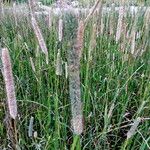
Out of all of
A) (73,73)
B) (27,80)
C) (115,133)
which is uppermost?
(73,73)

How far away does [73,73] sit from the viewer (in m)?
0.50

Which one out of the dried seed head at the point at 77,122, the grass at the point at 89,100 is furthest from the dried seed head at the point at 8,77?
the grass at the point at 89,100

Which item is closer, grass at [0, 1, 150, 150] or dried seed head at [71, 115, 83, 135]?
dried seed head at [71, 115, 83, 135]

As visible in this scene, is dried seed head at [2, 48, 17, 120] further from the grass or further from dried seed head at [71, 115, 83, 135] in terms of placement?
the grass

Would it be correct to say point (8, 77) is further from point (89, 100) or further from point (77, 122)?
point (89, 100)

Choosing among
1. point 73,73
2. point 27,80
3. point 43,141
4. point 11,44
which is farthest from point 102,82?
point 73,73

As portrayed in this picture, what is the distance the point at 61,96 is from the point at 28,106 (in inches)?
4.5

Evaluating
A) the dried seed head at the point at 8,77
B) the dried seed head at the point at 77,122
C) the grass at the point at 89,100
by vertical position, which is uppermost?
the dried seed head at the point at 8,77

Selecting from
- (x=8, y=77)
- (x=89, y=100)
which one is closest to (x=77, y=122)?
(x=8, y=77)

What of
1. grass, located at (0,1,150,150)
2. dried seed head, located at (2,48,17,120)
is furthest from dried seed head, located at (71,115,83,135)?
grass, located at (0,1,150,150)

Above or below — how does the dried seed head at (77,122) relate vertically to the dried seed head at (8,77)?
below

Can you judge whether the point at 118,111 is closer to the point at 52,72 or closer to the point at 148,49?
the point at 52,72

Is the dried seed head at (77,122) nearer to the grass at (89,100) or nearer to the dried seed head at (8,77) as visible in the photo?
the dried seed head at (8,77)

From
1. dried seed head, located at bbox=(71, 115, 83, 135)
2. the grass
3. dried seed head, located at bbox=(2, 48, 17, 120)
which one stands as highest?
dried seed head, located at bbox=(2, 48, 17, 120)
